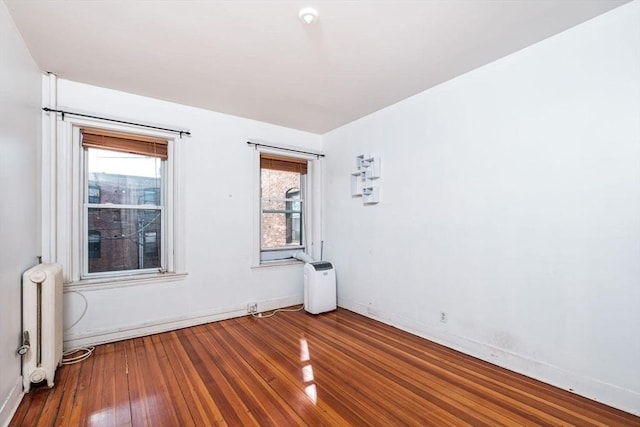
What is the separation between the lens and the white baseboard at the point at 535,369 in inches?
74.5

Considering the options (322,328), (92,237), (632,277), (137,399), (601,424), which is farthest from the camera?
(322,328)

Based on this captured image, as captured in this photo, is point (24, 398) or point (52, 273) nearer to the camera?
point (24, 398)

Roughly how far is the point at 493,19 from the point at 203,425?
3.18 m

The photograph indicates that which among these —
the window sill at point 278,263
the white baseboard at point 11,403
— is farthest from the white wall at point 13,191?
the window sill at point 278,263

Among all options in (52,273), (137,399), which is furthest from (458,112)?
(52,273)

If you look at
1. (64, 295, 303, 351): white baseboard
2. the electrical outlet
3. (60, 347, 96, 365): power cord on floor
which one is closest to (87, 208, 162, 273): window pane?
(64, 295, 303, 351): white baseboard

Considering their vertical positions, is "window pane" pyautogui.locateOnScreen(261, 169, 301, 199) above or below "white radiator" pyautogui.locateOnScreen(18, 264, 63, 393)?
above

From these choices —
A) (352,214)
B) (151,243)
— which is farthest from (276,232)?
(151,243)

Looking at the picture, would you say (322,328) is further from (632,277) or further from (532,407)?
→ (632,277)

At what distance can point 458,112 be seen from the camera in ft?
9.23

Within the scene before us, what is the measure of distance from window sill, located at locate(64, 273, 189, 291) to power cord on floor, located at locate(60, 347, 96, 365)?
0.55 meters

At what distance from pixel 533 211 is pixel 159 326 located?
374 cm

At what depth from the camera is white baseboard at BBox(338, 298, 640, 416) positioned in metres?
1.89

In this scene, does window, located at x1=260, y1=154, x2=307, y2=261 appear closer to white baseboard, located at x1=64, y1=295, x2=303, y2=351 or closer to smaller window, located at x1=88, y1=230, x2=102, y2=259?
white baseboard, located at x1=64, y1=295, x2=303, y2=351
